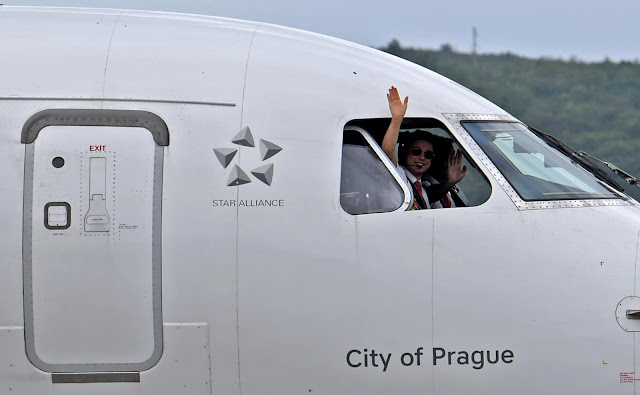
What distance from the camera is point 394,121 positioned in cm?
881

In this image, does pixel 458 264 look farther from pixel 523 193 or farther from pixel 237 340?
pixel 237 340

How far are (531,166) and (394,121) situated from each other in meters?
1.20

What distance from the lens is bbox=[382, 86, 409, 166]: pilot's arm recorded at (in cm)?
880

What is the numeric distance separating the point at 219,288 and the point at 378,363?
136cm

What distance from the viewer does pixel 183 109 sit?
8719 mm

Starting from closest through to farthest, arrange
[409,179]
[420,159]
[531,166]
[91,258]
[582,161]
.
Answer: [91,258] → [531,166] → [409,179] → [420,159] → [582,161]

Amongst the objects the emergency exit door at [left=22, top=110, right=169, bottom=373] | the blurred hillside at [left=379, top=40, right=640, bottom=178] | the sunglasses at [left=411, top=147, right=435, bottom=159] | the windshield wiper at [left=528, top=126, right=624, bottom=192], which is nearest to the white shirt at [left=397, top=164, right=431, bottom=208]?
the sunglasses at [left=411, top=147, right=435, bottom=159]

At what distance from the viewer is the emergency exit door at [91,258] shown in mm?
8469

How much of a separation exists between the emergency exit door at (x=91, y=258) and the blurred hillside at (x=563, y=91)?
40.2m

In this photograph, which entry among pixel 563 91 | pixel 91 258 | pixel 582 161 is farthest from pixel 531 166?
pixel 563 91

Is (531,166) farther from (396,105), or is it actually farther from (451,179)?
(396,105)

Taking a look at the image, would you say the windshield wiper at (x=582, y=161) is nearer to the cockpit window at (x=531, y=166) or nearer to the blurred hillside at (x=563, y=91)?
the cockpit window at (x=531, y=166)

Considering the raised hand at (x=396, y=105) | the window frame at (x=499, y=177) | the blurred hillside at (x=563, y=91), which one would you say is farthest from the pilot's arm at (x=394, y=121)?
the blurred hillside at (x=563, y=91)

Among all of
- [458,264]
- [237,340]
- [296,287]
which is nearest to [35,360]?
[237,340]
